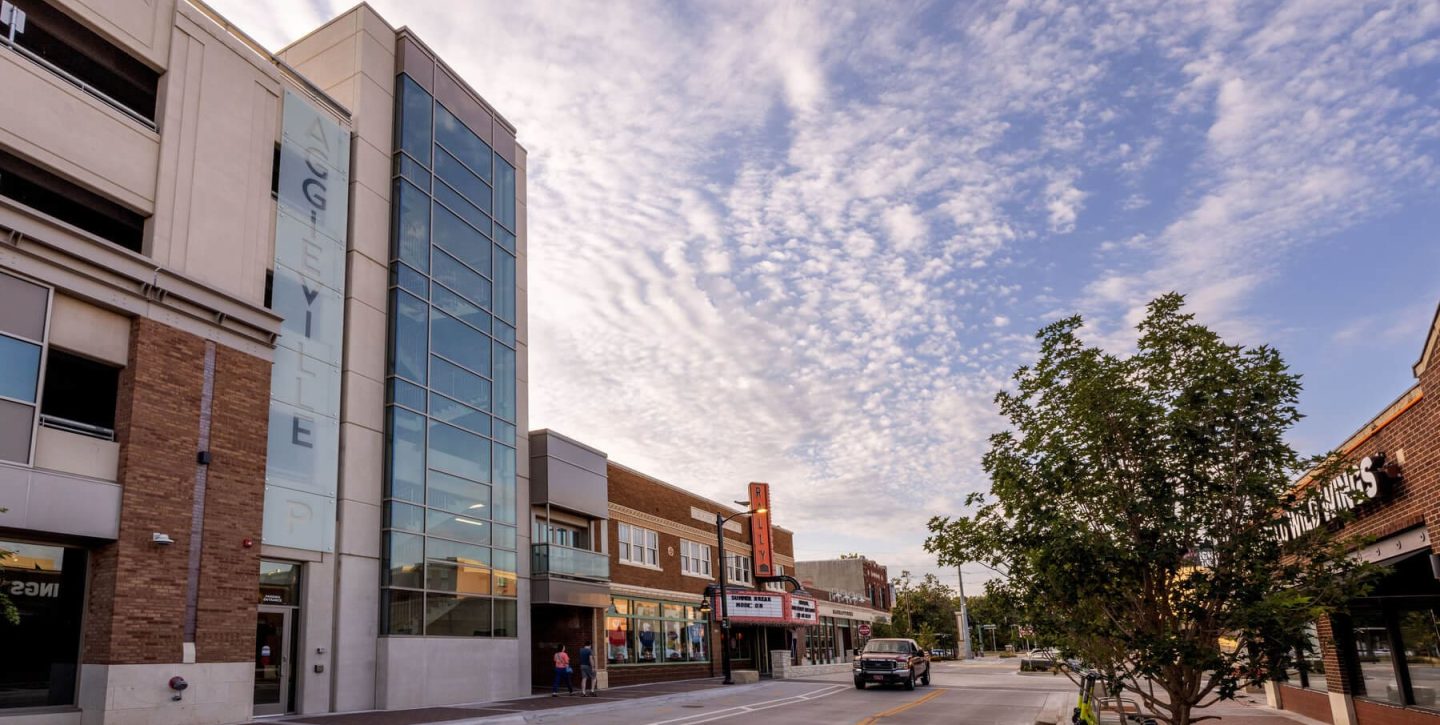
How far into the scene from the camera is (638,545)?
3662 centimetres

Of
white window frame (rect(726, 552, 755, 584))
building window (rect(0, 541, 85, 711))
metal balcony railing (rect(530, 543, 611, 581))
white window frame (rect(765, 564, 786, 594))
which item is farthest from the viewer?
white window frame (rect(765, 564, 786, 594))

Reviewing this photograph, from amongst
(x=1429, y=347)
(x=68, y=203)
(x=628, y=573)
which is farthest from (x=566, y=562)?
(x=1429, y=347)

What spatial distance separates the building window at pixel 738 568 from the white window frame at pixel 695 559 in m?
3.00

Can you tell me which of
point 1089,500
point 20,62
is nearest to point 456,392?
point 20,62

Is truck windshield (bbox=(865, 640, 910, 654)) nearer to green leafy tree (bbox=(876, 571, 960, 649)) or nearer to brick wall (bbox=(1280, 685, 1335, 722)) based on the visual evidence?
brick wall (bbox=(1280, 685, 1335, 722))

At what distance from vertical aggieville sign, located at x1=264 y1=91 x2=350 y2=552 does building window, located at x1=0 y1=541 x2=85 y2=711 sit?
3.84 metres

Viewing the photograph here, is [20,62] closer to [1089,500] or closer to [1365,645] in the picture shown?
[1089,500]

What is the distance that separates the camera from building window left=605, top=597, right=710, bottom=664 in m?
33.6

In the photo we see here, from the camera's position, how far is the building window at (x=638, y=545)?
35.4 m

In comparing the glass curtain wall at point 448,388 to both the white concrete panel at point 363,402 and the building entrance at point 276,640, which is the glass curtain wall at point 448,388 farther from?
the building entrance at point 276,640

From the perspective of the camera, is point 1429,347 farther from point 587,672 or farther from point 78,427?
point 587,672

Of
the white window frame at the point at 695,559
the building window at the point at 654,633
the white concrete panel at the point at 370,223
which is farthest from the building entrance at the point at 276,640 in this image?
the white window frame at the point at 695,559

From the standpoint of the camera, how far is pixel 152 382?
1700cm

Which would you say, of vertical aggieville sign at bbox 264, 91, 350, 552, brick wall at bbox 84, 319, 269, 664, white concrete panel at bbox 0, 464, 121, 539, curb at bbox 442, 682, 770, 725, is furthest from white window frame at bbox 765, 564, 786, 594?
white concrete panel at bbox 0, 464, 121, 539
